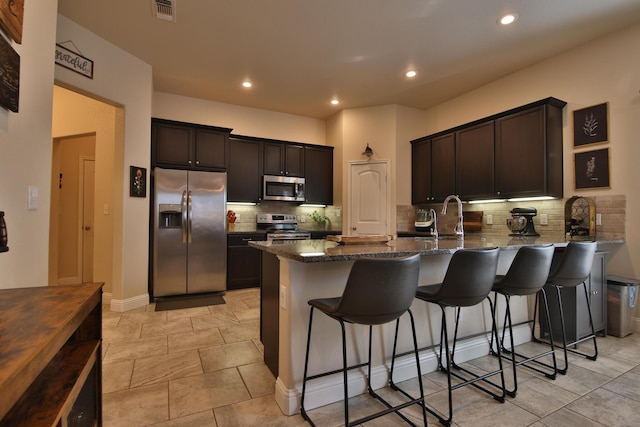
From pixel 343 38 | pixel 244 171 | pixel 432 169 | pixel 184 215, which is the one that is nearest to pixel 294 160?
pixel 244 171

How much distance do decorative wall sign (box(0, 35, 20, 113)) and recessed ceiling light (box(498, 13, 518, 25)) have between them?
371cm

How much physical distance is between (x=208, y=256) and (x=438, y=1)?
155 inches

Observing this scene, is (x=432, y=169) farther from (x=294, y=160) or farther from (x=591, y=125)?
(x=294, y=160)

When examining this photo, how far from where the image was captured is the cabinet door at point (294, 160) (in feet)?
17.7

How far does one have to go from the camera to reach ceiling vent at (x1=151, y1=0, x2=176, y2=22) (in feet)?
8.95

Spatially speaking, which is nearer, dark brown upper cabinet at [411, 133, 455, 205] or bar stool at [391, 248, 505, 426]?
bar stool at [391, 248, 505, 426]

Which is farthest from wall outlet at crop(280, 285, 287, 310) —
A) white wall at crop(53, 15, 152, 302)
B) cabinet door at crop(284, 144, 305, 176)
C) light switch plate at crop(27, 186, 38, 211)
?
cabinet door at crop(284, 144, 305, 176)

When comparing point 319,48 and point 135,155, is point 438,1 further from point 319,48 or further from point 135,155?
point 135,155

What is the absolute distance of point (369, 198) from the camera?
5273 millimetres

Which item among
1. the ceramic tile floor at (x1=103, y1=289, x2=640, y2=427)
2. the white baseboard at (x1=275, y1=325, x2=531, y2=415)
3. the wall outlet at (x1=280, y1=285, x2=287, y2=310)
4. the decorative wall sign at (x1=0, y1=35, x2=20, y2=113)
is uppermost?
the decorative wall sign at (x1=0, y1=35, x2=20, y2=113)

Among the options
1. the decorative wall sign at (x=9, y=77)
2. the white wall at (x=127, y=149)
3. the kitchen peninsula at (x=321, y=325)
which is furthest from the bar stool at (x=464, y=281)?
the white wall at (x=127, y=149)

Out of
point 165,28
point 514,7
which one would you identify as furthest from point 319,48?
point 514,7

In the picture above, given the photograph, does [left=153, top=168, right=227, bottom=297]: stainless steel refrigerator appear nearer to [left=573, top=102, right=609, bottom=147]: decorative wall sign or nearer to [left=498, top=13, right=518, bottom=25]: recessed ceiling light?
[left=498, top=13, right=518, bottom=25]: recessed ceiling light

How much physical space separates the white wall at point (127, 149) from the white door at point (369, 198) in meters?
3.13
